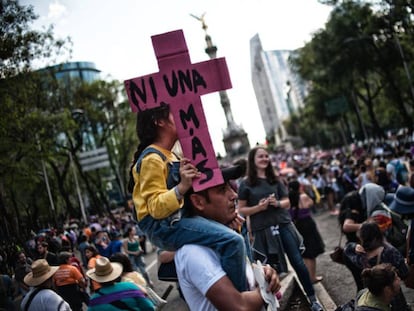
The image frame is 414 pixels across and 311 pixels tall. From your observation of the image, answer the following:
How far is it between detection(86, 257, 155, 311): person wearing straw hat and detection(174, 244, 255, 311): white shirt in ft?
6.53

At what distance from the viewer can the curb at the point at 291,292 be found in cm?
551

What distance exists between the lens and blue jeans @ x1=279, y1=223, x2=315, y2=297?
506 centimetres

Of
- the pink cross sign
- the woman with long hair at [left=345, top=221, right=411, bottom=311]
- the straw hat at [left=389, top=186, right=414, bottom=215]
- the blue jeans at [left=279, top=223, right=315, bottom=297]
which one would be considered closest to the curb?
the blue jeans at [left=279, top=223, right=315, bottom=297]

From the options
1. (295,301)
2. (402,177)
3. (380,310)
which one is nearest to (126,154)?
(402,177)

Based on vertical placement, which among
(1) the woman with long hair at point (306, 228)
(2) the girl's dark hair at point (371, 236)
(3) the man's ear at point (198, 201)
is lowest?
(1) the woman with long hair at point (306, 228)

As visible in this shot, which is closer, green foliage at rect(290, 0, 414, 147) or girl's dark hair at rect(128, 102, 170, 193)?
girl's dark hair at rect(128, 102, 170, 193)

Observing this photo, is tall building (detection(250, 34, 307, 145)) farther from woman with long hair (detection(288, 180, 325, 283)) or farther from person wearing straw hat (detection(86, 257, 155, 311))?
person wearing straw hat (detection(86, 257, 155, 311))

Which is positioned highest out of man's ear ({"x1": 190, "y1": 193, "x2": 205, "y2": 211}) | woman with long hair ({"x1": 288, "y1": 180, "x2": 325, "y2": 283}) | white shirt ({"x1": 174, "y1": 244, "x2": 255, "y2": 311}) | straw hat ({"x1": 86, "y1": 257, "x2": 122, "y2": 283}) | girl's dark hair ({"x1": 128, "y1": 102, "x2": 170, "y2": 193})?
girl's dark hair ({"x1": 128, "y1": 102, "x2": 170, "y2": 193})

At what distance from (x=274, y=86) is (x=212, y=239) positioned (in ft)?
560

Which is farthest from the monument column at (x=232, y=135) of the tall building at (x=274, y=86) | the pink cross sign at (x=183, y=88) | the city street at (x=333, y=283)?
the tall building at (x=274, y=86)

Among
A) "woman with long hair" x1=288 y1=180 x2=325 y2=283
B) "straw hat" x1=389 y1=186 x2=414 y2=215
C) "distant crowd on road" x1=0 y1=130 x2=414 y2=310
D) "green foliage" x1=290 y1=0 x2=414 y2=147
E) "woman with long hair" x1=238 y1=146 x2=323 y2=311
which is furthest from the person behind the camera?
"green foliage" x1=290 y1=0 x2=414 y2=147

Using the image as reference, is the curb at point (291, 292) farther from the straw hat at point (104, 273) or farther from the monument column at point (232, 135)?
the monument column at point (232, 135)

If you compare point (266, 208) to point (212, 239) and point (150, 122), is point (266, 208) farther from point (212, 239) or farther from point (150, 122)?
point (212, 239)

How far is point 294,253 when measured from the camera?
525 cm
